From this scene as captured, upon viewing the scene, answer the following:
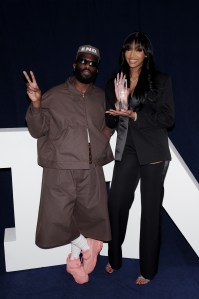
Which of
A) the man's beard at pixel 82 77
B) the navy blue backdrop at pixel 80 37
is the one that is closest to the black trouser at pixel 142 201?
the man's beard at pixel 82 77

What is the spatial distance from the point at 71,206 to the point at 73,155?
325 millimetres

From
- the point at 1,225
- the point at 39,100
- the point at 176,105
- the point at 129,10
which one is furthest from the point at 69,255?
the point at 129,10

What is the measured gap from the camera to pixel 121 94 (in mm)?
1823

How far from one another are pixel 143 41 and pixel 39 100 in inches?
24.8

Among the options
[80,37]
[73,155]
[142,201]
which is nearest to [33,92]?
[73,155]

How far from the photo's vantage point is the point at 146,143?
6.31 feet

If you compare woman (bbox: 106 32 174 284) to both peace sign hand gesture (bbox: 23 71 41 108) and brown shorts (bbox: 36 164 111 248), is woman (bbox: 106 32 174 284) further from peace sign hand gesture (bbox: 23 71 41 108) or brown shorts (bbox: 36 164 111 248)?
peace sign hand gesture (bbox: 23 71 41 108)

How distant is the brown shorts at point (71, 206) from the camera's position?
6.59 feet

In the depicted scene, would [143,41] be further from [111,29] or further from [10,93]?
[10,93]

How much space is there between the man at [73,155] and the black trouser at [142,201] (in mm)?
71

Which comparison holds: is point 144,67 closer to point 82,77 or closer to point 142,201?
point 82,77

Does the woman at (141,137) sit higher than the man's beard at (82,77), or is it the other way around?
the man's beard at (82,77)

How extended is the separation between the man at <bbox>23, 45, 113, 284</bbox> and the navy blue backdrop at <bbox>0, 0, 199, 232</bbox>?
1.27ft

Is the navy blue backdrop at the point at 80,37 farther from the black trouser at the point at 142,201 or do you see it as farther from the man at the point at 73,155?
the black trouser at the point at 142,201
